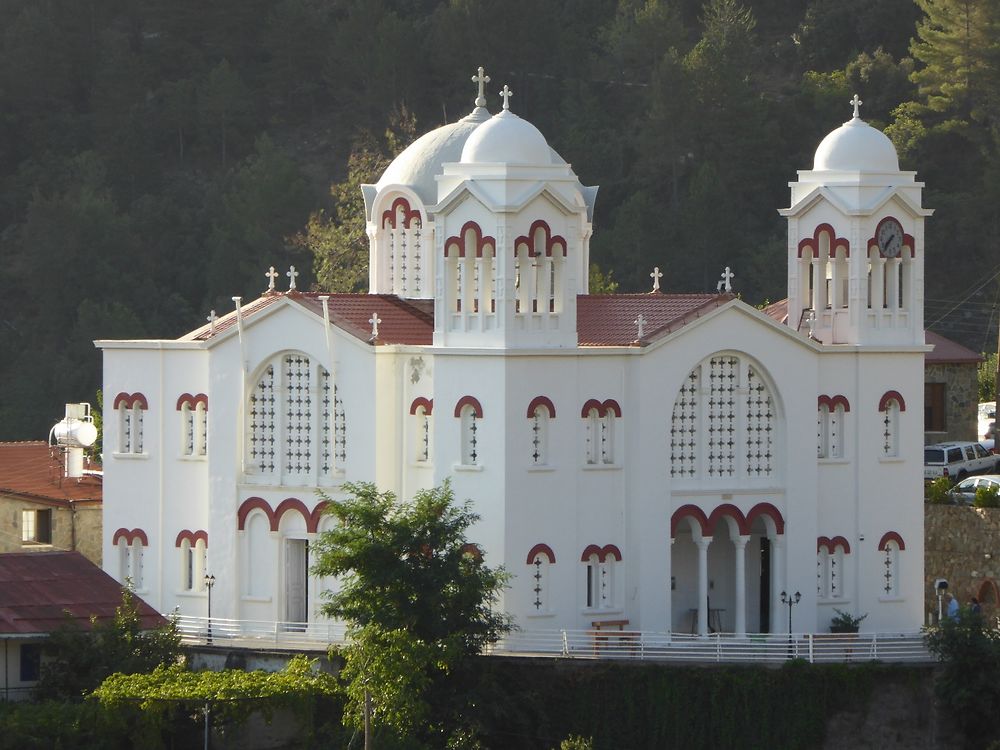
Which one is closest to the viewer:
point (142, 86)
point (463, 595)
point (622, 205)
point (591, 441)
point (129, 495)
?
point (463, 595)

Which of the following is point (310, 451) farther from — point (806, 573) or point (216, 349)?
point (806, 573)

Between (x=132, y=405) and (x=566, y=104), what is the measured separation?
1964 inches

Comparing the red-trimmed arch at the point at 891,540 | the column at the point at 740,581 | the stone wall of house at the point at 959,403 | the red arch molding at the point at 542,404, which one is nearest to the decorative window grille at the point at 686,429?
the column at the point at 740,581

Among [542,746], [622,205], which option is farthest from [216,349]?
[622,205]

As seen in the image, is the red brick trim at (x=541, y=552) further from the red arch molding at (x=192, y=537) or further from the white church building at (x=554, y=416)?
the red arch molding at (x=192, y=537)

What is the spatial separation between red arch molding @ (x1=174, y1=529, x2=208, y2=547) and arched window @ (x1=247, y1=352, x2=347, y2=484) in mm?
1901

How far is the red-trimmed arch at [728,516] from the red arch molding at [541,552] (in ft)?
11.9

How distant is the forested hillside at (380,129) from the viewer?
95.1m

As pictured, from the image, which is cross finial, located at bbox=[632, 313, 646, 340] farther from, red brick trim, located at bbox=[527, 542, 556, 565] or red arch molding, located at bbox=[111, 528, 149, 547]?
red arch molding, located at bbox=[111, 528, 149, 547]

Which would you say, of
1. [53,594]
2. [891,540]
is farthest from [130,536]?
[891,540]

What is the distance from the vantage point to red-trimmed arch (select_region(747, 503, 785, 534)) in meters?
53.1

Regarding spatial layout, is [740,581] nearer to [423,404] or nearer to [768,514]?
[768,514]

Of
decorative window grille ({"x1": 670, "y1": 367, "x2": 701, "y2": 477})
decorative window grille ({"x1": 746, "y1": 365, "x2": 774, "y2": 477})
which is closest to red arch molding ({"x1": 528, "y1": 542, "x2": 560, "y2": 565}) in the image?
decorative window grille ({"x1": 670, "y1": 367, "x2": 701, "y2": 477})

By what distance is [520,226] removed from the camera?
50.9 metres
